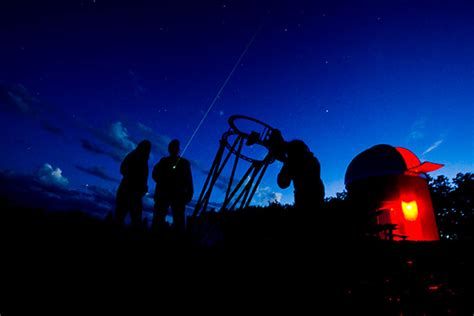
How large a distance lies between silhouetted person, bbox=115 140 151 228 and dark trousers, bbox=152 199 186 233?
446 mm

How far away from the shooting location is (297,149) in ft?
19.0

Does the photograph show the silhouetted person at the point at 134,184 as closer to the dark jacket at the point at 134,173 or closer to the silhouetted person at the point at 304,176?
the dark jacket at the point at 134,173

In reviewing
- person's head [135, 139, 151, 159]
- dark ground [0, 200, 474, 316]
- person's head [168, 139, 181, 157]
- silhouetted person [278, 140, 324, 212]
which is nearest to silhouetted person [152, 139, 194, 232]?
person's head [168, 139, 181, 157]

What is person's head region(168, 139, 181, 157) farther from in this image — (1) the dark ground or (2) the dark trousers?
(1) the dark ground

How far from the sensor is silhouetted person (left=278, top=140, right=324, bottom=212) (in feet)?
17.4

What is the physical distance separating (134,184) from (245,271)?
4.26 metres

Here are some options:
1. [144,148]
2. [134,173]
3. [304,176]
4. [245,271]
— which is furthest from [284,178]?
[134,173]

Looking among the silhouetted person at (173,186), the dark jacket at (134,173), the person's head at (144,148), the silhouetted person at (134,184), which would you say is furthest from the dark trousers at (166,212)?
the person's head at (144,148)

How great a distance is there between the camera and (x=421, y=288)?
345 centimetres

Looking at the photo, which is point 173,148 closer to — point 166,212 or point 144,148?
point 144,148

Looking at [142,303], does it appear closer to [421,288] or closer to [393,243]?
[393,243]

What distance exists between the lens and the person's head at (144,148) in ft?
21.6

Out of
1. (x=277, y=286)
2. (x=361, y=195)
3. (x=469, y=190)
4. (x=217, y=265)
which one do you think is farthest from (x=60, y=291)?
(x=469, y=190)

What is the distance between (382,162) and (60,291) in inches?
666
